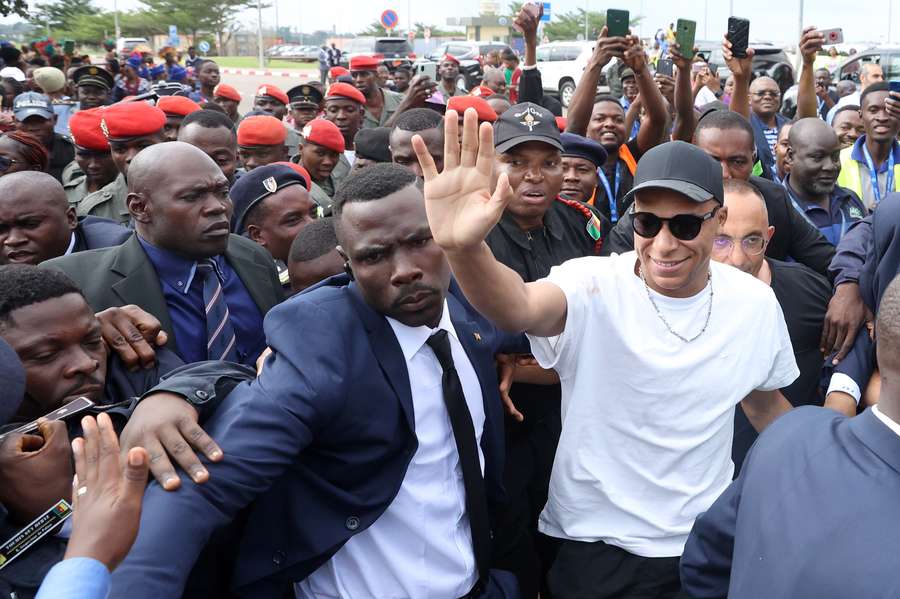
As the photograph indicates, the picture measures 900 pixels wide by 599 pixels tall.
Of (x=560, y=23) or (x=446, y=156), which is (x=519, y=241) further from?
(x=560, y=23)

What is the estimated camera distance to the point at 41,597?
1.57 m

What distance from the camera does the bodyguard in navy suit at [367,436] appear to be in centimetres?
206

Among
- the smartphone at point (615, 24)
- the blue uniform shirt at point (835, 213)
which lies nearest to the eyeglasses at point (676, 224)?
the blue uniform shirt at point (835, 213)

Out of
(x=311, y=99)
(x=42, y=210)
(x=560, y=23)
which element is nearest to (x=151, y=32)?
(x=560, y=23)

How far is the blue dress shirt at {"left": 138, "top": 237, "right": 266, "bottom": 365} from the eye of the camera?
334 cm

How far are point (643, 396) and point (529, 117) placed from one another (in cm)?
181

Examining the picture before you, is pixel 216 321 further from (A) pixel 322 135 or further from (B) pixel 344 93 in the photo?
(B) pixel 344 93

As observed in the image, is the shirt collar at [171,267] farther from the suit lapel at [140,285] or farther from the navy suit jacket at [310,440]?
the navy suit jacket at [310,440]

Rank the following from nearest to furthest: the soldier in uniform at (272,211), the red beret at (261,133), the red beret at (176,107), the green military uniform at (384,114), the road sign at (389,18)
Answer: the soldier in uniform at (272,211) → the red beret at (261,133) → the red beret at (176,107) → the green military uniform at (384,114) → the road sign at (389,18)

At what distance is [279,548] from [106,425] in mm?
689

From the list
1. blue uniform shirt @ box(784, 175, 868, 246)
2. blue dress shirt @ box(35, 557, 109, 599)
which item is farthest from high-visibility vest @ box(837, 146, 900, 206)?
blue dress shirt @ box(35, 557, 109, 599)

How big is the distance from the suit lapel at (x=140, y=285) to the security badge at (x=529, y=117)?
177cm

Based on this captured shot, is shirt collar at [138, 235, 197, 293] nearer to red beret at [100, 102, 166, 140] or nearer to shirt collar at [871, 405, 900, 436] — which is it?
red beret at [100, 102, 166, 140]

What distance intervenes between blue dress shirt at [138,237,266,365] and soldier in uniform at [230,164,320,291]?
0.86 metres
